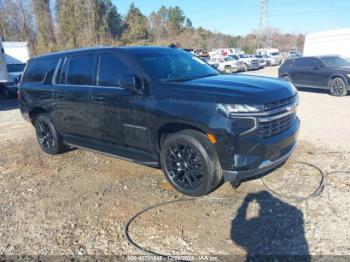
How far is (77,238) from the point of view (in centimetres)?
350

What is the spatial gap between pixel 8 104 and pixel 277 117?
13.4 meters

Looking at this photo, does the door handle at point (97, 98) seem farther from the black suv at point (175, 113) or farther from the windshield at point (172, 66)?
the windshield at point (172, 66)

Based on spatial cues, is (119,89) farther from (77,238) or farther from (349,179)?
(349,179)

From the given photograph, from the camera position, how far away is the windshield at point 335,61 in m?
12.9

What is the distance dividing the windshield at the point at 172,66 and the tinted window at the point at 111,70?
0.27 meters

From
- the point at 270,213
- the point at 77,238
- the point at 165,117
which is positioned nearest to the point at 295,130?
the point at 270,213

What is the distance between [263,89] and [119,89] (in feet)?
6.54

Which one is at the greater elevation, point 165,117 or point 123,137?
point 165,117

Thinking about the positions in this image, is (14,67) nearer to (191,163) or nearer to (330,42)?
(191,163)

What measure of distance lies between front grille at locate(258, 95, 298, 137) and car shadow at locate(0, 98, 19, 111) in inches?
470

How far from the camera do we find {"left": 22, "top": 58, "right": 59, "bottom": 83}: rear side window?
5824 mm

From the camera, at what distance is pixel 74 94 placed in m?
5.22

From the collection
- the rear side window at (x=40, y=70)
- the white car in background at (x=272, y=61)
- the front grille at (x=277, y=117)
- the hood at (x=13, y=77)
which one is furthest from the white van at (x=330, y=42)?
the rear side window at (x=40, y=70)

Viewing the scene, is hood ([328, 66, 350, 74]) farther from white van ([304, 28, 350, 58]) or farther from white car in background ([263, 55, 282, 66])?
white car in background ([263, 55, 282, 66])
